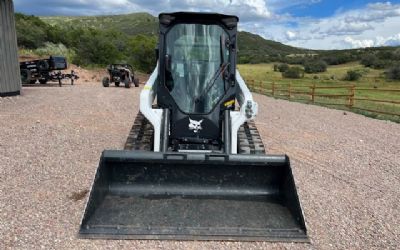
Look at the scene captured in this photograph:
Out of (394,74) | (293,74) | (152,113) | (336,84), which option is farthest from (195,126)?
(293,74)

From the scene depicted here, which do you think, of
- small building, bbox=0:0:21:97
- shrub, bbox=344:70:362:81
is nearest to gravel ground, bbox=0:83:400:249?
small building, bbox=0:0:21:97

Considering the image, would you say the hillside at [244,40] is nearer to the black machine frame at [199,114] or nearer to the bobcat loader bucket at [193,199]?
the black machine frame at [199,114]

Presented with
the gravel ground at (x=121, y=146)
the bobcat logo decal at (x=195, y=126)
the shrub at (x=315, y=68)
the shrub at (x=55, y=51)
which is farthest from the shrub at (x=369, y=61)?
the bobcat logo decal at (x=195, y=126)

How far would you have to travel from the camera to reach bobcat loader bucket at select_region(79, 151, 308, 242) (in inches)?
167

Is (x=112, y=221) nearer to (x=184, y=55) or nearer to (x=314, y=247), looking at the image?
(x=314, y=247)

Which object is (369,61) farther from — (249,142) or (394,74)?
(249,142)

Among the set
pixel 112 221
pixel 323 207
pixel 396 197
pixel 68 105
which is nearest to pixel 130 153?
pixel 112 221

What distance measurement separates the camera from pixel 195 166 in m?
4.98

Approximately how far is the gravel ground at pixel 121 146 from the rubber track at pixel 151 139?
2.63 feet

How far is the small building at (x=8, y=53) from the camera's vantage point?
1502 cm

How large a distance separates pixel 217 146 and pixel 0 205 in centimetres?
293

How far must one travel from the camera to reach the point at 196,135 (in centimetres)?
611

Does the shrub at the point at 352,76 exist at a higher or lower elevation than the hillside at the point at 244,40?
lower

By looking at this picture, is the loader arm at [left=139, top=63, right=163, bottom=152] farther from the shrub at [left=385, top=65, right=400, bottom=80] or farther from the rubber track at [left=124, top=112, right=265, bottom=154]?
the shrub at [left=385, top=65, right=400, bottom=80]
